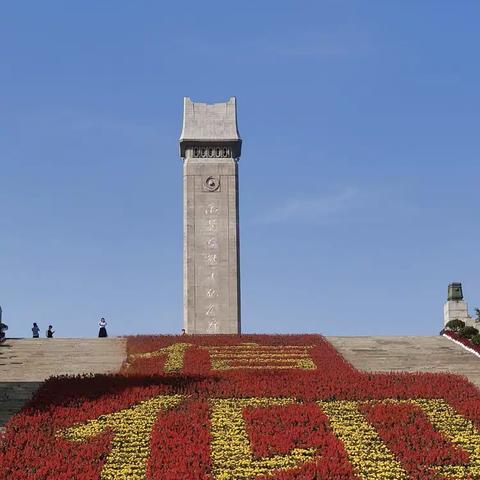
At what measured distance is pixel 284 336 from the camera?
42875 mm

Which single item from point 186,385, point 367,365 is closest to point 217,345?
point 367,365

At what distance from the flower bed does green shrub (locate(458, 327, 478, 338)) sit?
16 cm

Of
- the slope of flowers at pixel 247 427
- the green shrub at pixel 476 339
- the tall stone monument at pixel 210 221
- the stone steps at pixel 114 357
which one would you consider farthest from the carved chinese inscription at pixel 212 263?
the slope of flowers at pixel 247 427

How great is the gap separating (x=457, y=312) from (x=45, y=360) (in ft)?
62.1

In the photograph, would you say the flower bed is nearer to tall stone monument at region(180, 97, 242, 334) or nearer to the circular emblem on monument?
tall stone monument at region(180, 97, 242, 334)

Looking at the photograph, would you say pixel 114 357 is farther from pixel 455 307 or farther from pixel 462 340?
pixel 455 307

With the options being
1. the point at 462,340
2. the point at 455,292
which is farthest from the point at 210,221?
the point at 462,340

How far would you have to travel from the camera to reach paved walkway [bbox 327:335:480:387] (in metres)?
34.5

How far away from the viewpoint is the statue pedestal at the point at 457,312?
45.5 meters

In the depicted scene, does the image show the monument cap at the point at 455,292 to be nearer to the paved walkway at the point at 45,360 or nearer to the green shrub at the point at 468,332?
the green shrub at the point at 468,332

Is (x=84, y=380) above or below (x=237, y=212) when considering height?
below

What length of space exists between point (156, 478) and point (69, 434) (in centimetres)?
389

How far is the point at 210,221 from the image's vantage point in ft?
198

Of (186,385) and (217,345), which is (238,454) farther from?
(217,345)
